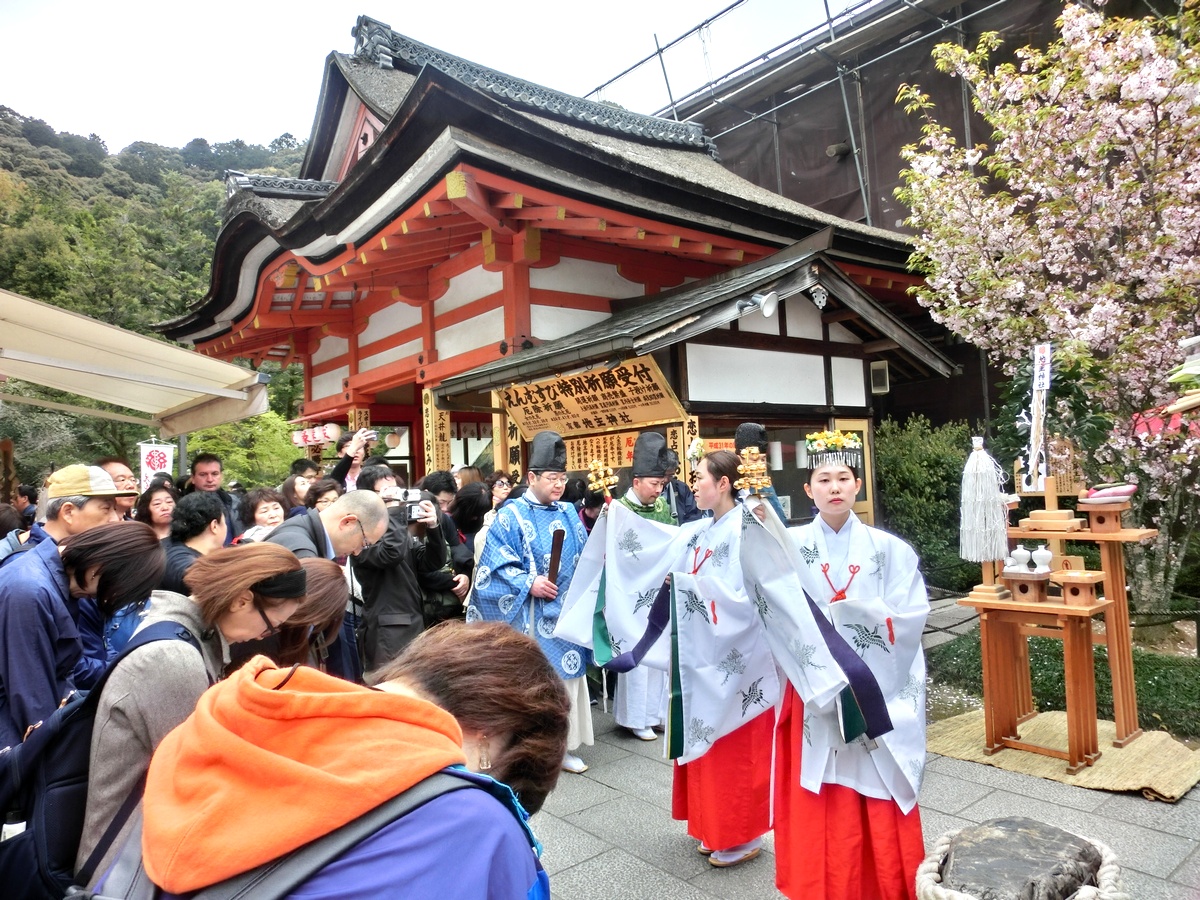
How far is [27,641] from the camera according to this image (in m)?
2.88

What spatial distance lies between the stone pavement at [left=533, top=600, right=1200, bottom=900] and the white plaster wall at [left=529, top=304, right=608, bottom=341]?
474 cm

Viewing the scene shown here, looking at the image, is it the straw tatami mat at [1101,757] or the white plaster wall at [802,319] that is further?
the white plaster wall at [802,319]

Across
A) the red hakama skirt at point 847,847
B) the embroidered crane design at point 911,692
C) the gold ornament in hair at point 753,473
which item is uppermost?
the gold ornament in hair at point 753,473

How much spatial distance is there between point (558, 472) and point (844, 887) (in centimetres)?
275

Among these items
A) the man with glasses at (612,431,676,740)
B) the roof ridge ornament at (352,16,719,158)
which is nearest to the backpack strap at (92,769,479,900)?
the man with glasses at (612,431,676,740)

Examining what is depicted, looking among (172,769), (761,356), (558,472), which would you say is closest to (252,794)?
(172,769)

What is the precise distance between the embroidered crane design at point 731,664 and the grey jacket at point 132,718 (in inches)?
82.7

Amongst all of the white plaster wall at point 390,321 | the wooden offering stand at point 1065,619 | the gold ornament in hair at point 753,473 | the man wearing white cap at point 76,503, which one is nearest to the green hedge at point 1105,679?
the wooden offering stand at point 1065,619

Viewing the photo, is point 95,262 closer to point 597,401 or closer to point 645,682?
point 597,401

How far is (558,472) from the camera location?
477 cm

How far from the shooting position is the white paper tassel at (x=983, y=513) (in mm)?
4633

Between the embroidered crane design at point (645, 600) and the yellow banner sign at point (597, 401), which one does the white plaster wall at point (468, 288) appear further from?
the embroidered crane design at point (645, 600)

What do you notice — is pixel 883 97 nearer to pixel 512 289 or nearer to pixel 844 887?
pixel 512 289

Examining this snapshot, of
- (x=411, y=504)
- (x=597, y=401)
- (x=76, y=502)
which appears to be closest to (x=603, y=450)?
(x=597, y=401)
